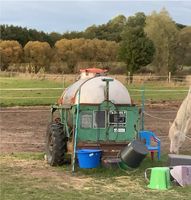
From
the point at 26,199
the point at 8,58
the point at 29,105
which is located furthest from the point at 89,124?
the point at 8,58

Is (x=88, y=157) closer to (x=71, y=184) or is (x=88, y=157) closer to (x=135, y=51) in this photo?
(x=71, y=184)

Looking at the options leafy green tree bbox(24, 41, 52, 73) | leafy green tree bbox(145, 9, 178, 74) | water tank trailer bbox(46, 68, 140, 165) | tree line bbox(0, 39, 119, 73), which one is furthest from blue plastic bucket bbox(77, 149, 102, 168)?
leafy green tree bbox(145, 9, 178, 74)

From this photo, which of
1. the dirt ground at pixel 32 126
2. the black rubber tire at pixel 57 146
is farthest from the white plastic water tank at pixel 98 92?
the dirt ground at pixel 32 126

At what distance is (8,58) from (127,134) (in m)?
39.4

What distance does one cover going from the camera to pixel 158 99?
24.0 metres

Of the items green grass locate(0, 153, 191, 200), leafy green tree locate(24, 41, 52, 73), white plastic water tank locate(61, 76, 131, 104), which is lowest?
green grass locate(0, 153, 191, 200)

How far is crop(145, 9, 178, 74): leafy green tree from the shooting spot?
49.4 metres

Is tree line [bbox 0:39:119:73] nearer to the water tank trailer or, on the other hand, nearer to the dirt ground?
the dirt ground

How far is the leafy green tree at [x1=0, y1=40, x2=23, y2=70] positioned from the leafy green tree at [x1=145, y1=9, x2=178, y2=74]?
1415 centimetres

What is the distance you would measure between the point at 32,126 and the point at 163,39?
3903 cm

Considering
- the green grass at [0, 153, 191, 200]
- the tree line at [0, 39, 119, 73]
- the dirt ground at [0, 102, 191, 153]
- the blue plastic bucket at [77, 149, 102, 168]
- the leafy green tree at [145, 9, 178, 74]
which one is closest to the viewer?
the green grass at [0, 153, 191, 200]

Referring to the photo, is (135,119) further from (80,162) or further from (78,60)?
(78,60)

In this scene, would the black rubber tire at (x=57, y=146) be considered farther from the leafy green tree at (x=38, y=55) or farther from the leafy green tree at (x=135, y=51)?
the leafy green tree at (x=38, y=55)

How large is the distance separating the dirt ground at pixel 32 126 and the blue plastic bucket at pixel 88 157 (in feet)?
8.30
